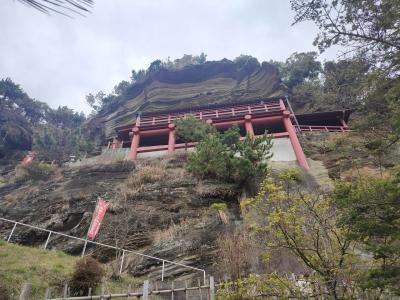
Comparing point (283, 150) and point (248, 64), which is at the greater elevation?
point (248, 64)

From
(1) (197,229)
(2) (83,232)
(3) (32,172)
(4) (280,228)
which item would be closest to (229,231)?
(1) (197,229)

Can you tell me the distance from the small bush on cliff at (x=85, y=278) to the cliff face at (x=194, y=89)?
26.3m

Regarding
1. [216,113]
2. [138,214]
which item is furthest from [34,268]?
[216,113]

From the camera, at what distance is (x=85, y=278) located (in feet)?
22.2

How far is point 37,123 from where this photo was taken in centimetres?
3919

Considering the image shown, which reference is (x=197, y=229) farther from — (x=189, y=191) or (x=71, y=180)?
(x=71, y=180)

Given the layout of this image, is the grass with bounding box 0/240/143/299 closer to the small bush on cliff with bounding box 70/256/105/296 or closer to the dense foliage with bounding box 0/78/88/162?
the small bush on cliff with bounding box 70/256/105/296

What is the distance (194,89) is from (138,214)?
27.3m

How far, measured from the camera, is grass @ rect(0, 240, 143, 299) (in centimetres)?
656

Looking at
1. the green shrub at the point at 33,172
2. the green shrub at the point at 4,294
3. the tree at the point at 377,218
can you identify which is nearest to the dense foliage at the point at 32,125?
the green shrub at the point at 33,172

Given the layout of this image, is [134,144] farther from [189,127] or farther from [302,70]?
[302,70]

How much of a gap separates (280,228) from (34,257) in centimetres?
743

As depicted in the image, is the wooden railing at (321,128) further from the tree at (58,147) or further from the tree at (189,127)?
the tree at (58,147)

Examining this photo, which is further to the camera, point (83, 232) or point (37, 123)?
point (37, 123)
